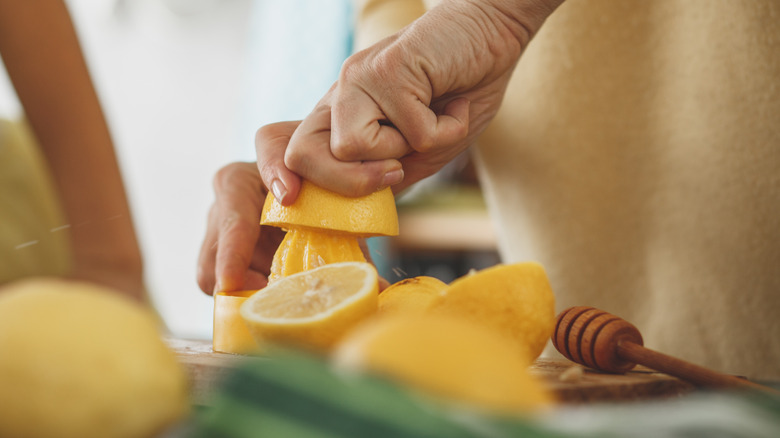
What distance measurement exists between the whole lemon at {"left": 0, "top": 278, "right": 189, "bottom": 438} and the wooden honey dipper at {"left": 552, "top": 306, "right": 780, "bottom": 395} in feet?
1.49

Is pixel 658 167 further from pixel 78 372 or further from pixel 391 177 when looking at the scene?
pixel 78 372

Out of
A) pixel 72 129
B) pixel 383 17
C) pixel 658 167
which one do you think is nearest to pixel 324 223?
pixel 72 129

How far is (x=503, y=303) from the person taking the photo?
1.77 ft

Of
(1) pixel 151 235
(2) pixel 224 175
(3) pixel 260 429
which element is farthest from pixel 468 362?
(1) pixel 151 235

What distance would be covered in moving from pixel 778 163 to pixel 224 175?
93 centimetres

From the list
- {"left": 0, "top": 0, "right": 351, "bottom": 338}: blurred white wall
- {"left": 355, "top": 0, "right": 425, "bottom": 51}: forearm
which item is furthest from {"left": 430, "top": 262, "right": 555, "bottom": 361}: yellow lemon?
{"left": 0, "top": 0, "right": 351, "bottom": 338}: blurred white wall

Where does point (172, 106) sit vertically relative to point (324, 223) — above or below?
above

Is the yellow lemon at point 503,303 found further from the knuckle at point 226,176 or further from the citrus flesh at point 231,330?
the knuckle at point 226,176

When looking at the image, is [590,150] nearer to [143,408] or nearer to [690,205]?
[690,205]

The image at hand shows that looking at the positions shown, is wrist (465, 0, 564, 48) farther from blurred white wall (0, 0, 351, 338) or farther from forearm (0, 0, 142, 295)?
blurred white wall (0, 0, 351, 338)

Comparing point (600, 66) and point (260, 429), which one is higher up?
point (600, 66)

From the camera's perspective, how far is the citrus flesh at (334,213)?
2.35 ft

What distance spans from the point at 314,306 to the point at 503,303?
0.18 m

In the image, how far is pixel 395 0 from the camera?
1.38 meters
